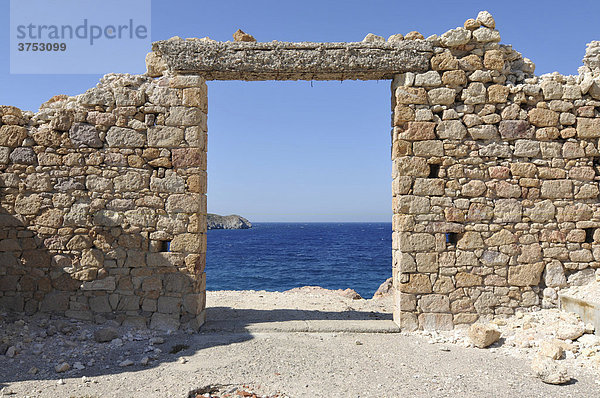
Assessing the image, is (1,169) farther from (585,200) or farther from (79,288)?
(585,200)

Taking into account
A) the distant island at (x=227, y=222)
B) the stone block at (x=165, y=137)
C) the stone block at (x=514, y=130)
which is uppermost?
the stone block at (x=514, y=130)

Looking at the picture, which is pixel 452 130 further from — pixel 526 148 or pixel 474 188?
pixel 526 148

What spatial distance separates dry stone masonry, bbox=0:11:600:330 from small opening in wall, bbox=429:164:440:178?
0.03 m

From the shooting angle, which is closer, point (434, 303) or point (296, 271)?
point (434, 303)

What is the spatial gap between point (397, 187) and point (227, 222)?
380 feet

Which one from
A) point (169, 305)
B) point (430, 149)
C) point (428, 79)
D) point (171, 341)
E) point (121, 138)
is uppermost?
point (428, 79)

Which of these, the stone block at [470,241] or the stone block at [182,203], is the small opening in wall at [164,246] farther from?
the stone block at [470,241]

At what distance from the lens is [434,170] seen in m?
6.69

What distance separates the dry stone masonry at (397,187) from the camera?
6562mm

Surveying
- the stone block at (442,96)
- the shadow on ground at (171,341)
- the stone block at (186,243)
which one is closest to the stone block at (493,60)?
the stone block at (442,96)

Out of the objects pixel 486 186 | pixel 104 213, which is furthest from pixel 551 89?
pixel 104 213

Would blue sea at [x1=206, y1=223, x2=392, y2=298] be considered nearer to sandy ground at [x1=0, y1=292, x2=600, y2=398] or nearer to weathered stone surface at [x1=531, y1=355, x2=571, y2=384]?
sandy ground at [x1=0, y1=292, x2=600, y2=398]

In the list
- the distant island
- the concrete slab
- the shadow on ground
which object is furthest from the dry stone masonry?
the distant island

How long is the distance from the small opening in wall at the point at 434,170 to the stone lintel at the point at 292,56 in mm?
1499
